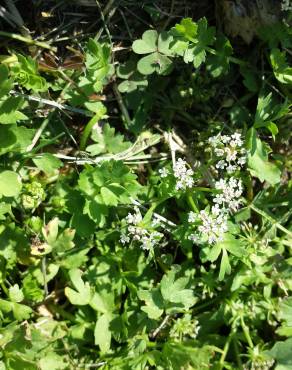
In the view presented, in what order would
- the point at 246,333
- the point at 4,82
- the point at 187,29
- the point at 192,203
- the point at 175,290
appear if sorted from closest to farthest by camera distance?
the point at 4,82 < the point at 187,29 < the point at 192,203 < the point at 175,290 < the point at 246,333

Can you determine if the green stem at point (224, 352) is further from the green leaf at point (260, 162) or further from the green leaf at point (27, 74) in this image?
the green leaf at point (27, 74)

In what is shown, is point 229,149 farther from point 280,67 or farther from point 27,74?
point 27,74

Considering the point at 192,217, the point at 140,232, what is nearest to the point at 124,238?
the point at 140,232

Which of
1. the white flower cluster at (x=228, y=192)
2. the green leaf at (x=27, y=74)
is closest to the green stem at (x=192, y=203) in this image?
the white flower cluster at (x=228, y=192)

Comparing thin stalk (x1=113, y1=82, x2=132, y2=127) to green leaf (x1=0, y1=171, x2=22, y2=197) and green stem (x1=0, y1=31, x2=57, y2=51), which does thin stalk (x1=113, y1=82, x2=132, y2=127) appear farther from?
green leaf (x1=0, y1=171, x2=22, y2=197)

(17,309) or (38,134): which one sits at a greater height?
(38,134)

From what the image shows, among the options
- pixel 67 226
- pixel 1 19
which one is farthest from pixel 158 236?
pixel 1 19
